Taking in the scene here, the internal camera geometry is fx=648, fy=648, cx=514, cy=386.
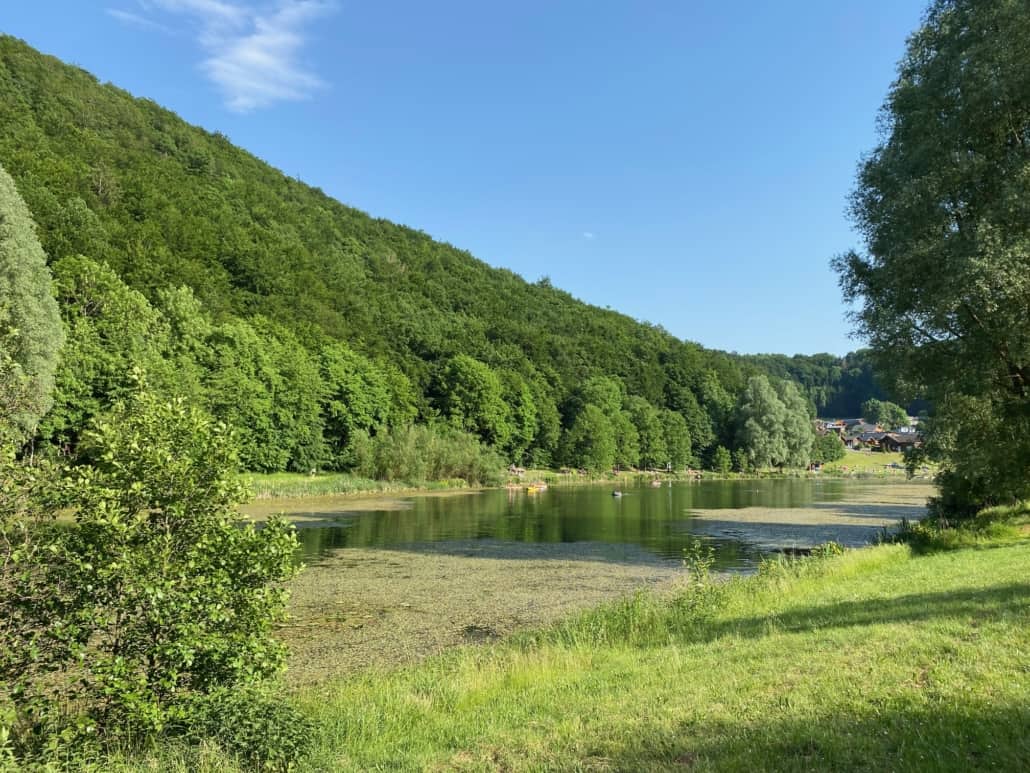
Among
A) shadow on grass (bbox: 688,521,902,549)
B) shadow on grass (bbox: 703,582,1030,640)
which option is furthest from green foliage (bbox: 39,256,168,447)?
shadow on grass (bbox: 703,582,1030,640)

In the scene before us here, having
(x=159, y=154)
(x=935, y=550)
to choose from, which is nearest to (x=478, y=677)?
(x=935, y=550)

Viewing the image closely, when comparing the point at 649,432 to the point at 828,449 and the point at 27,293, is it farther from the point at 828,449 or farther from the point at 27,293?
the point at 27,293

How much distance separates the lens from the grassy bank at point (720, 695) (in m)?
5.78

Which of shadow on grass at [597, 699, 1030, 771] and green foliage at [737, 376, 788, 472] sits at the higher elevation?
green foliage at [737, 376, 788, 472]

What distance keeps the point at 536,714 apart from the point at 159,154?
132 meters

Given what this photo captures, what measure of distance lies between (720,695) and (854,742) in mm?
1921

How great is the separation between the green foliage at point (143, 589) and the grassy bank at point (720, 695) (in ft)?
2.88

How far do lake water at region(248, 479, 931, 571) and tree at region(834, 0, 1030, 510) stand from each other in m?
9.25

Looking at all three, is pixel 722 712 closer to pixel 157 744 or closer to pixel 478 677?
pixel 478 677

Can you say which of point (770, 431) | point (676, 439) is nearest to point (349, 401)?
point (676, 439)

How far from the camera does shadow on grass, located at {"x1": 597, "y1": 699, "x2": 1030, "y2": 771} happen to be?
5.21 meters

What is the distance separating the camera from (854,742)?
5.73m

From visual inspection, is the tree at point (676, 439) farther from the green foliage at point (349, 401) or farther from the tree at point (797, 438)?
the green foliage at point (349, 401)

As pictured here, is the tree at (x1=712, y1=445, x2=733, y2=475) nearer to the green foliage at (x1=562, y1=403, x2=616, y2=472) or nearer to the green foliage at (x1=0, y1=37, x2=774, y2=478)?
the green foliage at (x1=0, y1=37, x2=774, y2=478)
